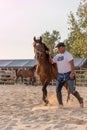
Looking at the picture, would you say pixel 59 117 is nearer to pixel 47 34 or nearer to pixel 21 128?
pixel 21 128

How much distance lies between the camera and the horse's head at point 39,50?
10.0 meters

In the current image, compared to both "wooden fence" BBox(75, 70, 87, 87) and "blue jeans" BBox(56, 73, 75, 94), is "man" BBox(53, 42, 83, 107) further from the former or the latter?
"wooden fence" BBox(75, 70, 87, 87)

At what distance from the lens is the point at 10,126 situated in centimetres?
639

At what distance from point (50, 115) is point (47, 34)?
3002 inches

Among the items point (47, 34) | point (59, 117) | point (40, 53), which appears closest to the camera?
point (59, 117)

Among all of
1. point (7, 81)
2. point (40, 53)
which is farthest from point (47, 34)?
point (40, 53)

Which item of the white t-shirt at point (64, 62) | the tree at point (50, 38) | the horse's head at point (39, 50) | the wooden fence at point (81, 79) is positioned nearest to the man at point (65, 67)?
the white t-shirt at point (64, 62)

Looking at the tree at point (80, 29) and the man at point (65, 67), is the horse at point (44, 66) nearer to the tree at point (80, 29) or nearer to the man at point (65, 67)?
the man at point (65, 67)

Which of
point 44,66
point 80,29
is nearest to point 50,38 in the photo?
point 80,29

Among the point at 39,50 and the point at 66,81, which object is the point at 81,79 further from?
the point at 66,81

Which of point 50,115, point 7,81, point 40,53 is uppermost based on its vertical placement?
point 40,53

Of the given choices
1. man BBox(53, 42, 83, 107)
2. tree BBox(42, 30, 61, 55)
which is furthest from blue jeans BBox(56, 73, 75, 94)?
tree BBox(42, 30, 61, 55)

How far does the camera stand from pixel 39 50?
1003cm

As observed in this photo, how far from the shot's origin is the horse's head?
1002 cm
